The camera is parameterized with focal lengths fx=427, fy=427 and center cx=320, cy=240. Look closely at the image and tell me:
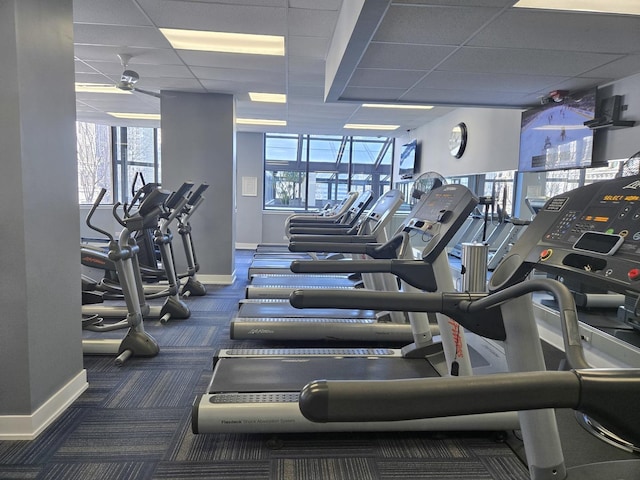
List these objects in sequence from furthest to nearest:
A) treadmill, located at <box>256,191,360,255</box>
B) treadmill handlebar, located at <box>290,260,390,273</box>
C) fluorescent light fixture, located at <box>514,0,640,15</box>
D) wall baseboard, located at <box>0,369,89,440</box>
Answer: treadmill, located at <box>256,191,360,255</box>, fluorescent light fixture, located at <box>514,0,640,15</box>, wall baseboard, located at <box>0,369,89,440</box>, treadmill handlebar, located at <box>290,260,390,273</box>

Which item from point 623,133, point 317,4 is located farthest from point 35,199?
point 623,133

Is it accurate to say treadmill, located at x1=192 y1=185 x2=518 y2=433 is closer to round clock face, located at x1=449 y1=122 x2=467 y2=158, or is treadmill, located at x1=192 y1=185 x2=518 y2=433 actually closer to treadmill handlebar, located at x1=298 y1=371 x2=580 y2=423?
treadmill handlebar, located at x1=298 y1=371 x2=580 y2=423

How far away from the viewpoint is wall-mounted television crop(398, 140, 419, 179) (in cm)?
794

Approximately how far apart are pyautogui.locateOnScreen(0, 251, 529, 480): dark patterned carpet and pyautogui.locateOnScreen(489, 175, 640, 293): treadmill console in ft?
4.12

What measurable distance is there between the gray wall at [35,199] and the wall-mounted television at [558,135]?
3.95 meters

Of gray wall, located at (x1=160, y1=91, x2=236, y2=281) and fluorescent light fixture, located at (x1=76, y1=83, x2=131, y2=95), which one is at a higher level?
fluorescent light fixture, located at (x1=76, y1=83, x2=131, y2=95)

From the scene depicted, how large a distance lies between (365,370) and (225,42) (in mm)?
3052

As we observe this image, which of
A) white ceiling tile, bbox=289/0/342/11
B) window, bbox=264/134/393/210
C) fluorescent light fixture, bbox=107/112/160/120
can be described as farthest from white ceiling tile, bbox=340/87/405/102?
window, bbox=264/134/393/210

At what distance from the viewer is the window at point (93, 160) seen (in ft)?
28.8

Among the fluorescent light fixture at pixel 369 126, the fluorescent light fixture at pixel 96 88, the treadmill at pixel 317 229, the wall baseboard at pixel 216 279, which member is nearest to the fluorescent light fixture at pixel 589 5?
the treadmill at pixel 317 229

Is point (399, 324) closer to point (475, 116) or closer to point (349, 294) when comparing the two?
point (349, 294)

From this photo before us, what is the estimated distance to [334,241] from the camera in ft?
10.3

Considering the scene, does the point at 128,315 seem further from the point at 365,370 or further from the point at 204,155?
the point at 204,155

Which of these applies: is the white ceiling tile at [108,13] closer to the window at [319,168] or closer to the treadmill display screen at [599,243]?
the treadmill display screen at [599,243]
